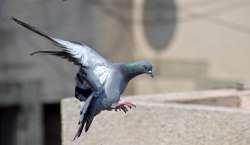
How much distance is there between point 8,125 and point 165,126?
11.0ft

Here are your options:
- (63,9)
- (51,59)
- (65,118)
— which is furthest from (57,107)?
(65,118)

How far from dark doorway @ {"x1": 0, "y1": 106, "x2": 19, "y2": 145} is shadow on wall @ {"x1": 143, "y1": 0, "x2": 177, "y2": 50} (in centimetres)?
144

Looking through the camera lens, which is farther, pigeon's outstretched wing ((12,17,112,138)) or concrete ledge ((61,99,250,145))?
concrete ledge ((61,99,250,145))

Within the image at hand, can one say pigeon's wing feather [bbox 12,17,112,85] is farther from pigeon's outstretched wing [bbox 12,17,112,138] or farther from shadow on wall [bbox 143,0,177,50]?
shadow on wall [bbox 143,0,177,50]

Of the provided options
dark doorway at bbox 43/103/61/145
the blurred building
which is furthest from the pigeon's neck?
dark doorway at bbox 43/103/61/145

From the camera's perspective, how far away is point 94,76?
1.32 m

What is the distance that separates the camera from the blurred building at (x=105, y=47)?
5.90 meters

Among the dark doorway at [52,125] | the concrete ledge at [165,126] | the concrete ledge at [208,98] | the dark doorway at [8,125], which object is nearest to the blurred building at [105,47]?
the dark doorway at [8,125]

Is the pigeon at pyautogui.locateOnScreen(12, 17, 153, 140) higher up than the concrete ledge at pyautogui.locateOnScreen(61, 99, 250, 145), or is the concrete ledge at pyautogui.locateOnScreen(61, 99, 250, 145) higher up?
the pigeon at pyautogui.locateOnScreen(12, 17, 153, 140)

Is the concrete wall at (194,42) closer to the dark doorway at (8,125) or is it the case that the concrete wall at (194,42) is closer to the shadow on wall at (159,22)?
the shadow on wall at (159,22)

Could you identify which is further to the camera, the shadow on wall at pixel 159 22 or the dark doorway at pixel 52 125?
the dark doorway at pixel 52 125

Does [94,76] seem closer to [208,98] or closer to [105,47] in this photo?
[208,98]

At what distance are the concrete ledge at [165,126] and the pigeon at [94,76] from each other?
5.57 feet

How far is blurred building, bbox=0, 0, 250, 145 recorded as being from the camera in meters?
5.90
